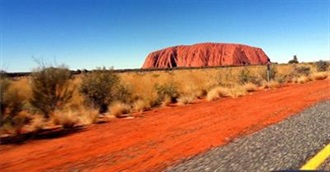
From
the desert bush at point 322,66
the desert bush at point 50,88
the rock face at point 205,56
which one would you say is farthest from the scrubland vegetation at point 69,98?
the rock face at point 205,56

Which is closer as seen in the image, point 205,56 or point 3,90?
point 3,90

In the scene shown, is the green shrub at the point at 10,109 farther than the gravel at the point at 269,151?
Yes

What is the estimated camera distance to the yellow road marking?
196 inches

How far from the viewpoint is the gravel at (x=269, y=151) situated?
524 centimetres

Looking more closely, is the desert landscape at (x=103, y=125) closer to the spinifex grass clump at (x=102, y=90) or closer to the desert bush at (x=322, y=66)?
the spinifex grass clump at (x=102, y=90)

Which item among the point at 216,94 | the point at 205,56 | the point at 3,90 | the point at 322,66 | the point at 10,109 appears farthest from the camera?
the point at 205,56

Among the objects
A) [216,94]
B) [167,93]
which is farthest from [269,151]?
[216,94]

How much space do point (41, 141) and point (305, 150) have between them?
6182 millimetres

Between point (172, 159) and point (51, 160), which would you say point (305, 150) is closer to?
point (172, 159)

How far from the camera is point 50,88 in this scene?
47.8ft

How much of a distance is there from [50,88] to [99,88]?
2.81 meters

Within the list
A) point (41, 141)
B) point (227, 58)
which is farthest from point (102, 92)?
point (227, 58)

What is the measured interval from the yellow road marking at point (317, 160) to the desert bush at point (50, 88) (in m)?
10.4

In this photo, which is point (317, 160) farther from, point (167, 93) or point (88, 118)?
point (167, 93)
